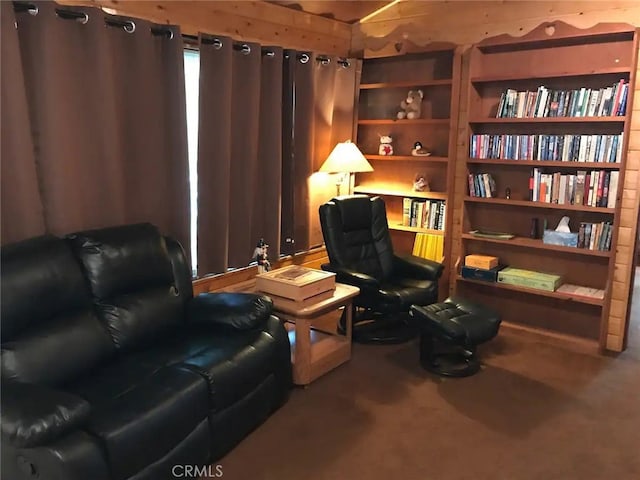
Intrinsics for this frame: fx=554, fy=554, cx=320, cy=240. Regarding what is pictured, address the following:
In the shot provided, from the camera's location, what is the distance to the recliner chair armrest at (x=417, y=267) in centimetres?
401

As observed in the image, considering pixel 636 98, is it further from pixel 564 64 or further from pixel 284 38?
pixel 284 38

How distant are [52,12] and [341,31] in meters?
2.68

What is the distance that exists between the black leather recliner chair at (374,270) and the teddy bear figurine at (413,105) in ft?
2.69

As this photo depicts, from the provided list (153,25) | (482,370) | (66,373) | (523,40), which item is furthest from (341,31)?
(66,373)

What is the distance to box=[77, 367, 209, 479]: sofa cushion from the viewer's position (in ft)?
6.49

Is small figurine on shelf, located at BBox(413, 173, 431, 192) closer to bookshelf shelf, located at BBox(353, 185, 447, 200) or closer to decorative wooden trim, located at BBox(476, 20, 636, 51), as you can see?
bookshelf shelf, located at BBox(353, 185, 447, 200)

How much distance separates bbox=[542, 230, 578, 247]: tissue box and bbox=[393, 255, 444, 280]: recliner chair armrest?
0.77 meters

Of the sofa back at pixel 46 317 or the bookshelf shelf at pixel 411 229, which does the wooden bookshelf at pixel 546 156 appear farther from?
the sofa back at pixel 46 317

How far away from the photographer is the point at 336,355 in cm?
343

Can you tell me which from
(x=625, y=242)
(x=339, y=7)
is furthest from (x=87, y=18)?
(x=625, y=242)

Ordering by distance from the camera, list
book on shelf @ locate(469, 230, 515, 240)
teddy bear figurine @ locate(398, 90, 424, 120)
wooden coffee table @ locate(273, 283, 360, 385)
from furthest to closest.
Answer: teddy bear figurine @ locate(398, 90, 424, 120) → book on shelf @ locate(469, 230, 515, 240) → wooden coffee table @ locate(273, 283, 360, 385)

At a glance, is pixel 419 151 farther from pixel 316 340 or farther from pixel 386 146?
pixel 316 340

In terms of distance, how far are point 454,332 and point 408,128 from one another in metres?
2.15

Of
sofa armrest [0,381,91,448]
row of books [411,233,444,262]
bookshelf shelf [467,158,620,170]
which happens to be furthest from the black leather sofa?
bookshelf shelf [467,158,620,170]
